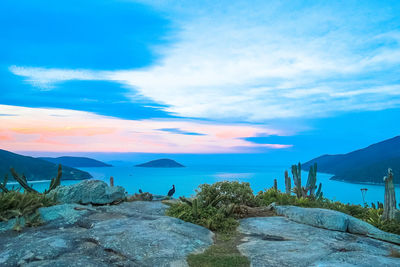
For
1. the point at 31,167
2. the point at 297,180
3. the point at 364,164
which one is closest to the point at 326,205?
the point at 297,180

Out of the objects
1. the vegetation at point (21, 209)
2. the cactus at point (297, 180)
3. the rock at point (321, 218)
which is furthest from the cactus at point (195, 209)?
the cactus at point (297, 180)

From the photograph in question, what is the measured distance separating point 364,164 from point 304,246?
152 metres

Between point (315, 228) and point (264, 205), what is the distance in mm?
3717

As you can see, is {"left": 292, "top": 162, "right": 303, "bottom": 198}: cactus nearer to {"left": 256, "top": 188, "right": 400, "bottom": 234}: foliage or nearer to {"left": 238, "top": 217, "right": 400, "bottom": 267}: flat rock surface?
{"left": 256, "top": 188, "right": 400, "bottom": 234}: foliage

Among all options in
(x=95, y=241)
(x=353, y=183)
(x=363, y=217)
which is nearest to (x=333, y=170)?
(x=353, y=183)

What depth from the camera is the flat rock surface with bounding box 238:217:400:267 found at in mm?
6371

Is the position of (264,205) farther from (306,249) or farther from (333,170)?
(333,170)

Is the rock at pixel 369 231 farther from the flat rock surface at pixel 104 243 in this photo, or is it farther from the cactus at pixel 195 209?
the cactus at pixel 195 209

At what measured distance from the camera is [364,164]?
141375mm

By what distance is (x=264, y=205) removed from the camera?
13164mm

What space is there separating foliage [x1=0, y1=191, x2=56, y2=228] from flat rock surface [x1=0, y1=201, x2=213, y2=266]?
0.52m

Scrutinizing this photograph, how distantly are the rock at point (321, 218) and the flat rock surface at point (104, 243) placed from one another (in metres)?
3.54

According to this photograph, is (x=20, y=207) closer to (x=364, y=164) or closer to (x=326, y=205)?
(x=326, y=205)

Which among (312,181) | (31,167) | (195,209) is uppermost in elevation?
(312,181)
